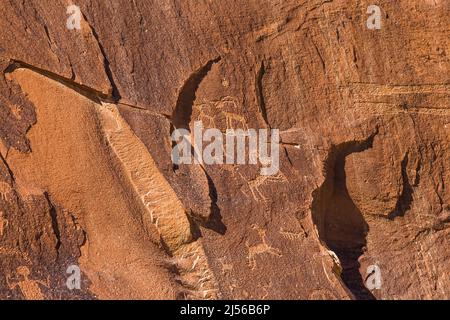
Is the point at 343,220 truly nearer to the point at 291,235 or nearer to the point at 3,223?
the point at 291,235

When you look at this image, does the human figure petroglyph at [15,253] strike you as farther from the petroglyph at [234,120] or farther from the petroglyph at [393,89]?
the petroglyph at [393,89]

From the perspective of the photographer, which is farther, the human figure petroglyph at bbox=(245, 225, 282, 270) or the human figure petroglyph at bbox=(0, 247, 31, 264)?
the human figure petroglyph at bbox=(245, 225, 282, 270)

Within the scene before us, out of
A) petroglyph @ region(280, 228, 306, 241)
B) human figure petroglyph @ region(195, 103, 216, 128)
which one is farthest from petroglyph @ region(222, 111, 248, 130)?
petroglyph @ region(280, 228, 306, 241)

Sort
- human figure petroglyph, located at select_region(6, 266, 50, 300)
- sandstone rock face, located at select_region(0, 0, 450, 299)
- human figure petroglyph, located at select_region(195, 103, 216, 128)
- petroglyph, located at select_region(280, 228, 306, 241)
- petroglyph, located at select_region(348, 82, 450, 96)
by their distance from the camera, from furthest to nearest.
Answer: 1. petroglyph, located at select_region(348, 82, 450, 96)
2. human figure petroglyph, located at select_region(195, 103, 216, 128)
3. petroglyph, located at select_region(280, 228, 306, 241)
4. sandstone rock face, located at select_region(0, 0, 450, 299)
5. human figure petroglyph, located at select_region(6, 266, 50, 300)

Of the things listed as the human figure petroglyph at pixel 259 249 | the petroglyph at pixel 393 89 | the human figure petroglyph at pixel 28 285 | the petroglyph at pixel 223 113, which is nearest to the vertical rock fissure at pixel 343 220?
the petroglyph at pixel 393 89

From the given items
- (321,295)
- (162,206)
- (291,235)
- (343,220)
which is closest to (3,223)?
(162,206)

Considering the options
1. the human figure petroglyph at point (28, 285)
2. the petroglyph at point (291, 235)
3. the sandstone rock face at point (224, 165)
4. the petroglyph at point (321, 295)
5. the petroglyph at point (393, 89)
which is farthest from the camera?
the petroglyph at point (393, 89)

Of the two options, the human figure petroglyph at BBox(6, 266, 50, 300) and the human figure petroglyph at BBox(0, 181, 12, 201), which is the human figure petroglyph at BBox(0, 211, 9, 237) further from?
the human figure petroglyph at BBox(6, 266, 50, 300)
